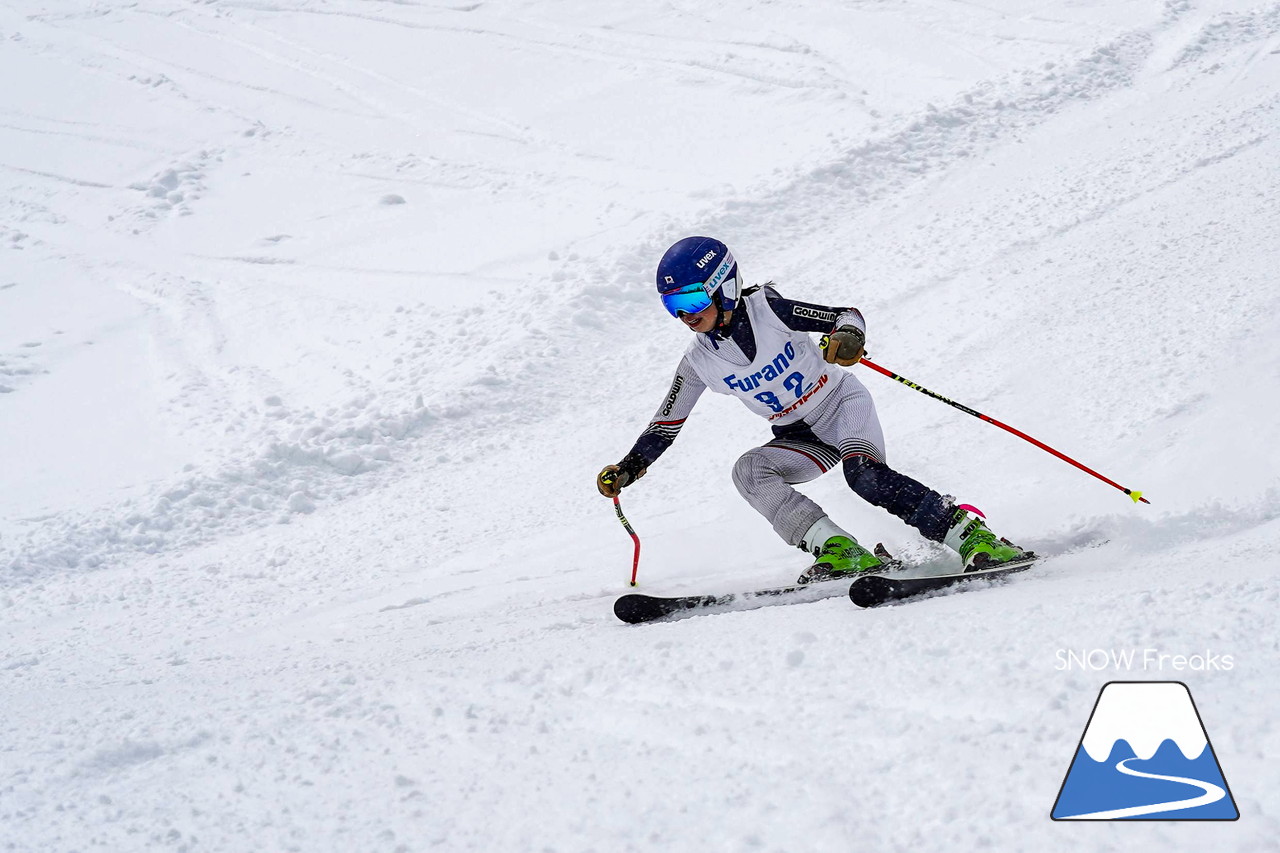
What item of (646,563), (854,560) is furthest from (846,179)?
(854,560)

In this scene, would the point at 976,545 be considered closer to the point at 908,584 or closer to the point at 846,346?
the point at 908,584

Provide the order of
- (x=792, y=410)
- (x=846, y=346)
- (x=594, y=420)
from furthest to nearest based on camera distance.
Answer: (x=594, y=420), (x=792, y=410), (x=846, y=346)

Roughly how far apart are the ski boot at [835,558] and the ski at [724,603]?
→ 4 cm

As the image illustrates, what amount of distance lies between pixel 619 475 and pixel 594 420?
2.85m

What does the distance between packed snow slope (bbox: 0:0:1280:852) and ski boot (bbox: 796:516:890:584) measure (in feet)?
1.56

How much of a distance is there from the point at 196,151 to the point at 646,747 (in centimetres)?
1478

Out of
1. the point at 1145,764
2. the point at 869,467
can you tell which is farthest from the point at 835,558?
the point at 1145,764

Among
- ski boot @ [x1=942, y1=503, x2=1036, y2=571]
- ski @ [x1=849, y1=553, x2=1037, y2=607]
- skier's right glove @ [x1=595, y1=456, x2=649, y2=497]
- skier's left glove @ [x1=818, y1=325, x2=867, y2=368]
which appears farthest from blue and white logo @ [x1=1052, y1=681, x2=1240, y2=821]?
skier's right glove @ [x1=595, y1=456, x2=649, y2=497]

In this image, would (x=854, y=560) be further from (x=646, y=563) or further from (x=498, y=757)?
(x=498, y=757)

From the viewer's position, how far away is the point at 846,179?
10367mm

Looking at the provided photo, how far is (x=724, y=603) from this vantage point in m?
4.45

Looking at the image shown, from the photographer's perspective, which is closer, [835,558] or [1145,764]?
[1145,764]

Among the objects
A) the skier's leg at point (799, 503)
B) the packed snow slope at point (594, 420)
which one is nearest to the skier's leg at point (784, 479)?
the skier's leg at point (799, 503)

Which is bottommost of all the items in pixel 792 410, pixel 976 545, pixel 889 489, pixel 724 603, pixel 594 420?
pixel 594 420
